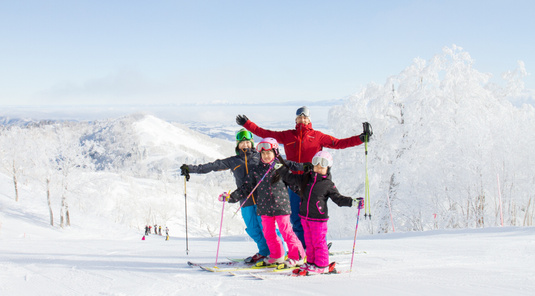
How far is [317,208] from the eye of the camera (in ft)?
14.6

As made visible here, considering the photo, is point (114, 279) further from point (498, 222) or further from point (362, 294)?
point (498, 222)

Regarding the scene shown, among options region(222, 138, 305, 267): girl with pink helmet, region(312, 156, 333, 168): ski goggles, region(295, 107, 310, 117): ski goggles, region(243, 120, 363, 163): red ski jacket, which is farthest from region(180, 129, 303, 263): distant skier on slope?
region(312, 156, 333, 168): ski goggles

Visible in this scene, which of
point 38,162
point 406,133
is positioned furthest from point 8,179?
point 406,133

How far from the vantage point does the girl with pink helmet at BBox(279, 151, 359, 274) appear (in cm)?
446

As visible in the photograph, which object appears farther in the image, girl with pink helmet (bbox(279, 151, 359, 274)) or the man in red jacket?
the man in red jacket

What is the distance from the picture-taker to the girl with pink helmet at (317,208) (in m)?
4.46

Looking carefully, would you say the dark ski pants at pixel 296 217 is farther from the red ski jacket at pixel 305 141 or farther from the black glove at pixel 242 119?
the black glove at pixel 242 119

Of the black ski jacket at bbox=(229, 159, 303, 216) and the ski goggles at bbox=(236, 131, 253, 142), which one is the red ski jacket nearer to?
the ski goggles at bbox=(236, 131, 253, 142)

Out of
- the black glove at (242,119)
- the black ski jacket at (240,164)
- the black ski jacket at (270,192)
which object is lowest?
the black ski jacket at (270,192)

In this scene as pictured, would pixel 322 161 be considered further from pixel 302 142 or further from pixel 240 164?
pixel 240 164

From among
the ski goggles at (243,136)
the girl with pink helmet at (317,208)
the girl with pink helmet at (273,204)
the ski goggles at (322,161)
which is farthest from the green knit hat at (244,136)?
the ski goggles at (322,161)

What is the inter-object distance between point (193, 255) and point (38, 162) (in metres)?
30.5

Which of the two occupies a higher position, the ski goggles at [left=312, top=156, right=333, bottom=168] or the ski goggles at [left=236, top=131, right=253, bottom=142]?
the ski goggles at [left=236, top=131, right=253, bottom=142]

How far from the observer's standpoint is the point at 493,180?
16984 millimetres
